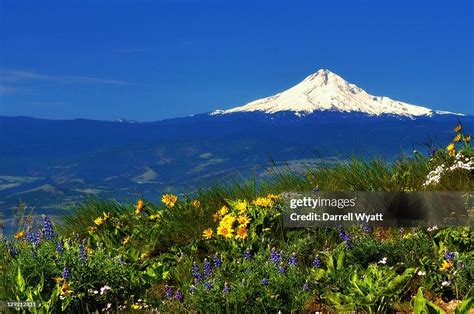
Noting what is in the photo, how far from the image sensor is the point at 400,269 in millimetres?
6633

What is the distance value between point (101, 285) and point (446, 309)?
305 centimetres

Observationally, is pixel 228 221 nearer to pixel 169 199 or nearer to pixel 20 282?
pixel 169 199

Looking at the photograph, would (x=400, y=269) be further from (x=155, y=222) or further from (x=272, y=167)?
(x=272, y=167)

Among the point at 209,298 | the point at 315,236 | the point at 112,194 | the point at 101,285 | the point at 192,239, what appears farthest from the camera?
the point at 112,194

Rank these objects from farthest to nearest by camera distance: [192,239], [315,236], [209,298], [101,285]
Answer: [192,239], [315,236], [101,285], [209,298]

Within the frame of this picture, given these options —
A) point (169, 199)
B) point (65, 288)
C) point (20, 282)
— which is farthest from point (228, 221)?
point (20, 282)

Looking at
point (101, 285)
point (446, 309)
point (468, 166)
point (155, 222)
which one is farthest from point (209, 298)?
point (468, 166)

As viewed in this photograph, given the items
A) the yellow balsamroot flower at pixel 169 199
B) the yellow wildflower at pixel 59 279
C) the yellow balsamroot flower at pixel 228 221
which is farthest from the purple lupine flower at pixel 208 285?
the yellow balsamroot flower at pixel 169 199

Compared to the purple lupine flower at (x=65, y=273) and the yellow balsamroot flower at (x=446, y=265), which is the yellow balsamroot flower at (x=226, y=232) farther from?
the yellow balsamroot flower at (x=446, y=265)
